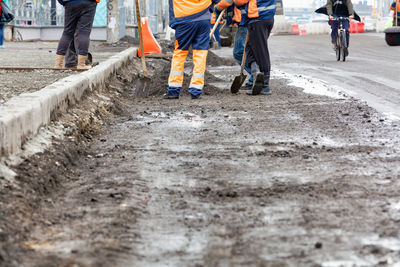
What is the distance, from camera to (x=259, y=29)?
959cm

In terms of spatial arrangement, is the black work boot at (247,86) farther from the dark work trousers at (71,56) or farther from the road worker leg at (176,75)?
the dark work trousers at (71,56)

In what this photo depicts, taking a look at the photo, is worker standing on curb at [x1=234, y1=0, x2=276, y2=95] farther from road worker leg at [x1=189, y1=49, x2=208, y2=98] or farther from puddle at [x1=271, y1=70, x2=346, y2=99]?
road worker leg at [x1=189, y1=49, x2=208, y2=98]

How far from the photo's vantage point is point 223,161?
4.93m

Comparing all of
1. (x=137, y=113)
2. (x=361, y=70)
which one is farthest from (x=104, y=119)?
(x=361, y=70)

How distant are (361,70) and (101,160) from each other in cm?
910

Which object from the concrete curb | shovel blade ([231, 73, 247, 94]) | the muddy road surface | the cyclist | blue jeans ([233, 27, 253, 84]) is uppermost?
the cyclist

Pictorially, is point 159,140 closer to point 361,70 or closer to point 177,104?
point 177,104

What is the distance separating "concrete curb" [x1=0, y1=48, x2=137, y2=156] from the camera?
426 cm

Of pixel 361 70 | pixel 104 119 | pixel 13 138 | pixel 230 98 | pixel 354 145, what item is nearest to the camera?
pixel 13 138

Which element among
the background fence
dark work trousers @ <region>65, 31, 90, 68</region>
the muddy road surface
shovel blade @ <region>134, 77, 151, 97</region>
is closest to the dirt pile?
the muddy road surface

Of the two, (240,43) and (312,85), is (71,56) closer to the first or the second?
(240,43)

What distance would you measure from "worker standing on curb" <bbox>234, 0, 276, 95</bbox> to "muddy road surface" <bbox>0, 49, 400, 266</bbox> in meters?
2.85

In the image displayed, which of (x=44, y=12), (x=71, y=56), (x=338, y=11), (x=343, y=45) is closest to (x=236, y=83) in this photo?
(x=71, y=56)

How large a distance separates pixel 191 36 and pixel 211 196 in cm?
534
